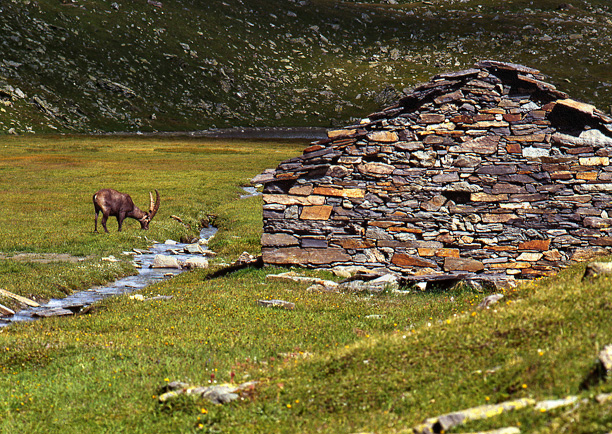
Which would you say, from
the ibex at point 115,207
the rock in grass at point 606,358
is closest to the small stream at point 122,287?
the ibex at point 115,207

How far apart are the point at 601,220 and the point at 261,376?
1312 centimetres

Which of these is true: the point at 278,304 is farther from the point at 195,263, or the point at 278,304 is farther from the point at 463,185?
the point at 195,263

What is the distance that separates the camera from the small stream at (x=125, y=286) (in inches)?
663

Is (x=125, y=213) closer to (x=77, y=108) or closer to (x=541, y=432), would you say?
(x=541, y=432)

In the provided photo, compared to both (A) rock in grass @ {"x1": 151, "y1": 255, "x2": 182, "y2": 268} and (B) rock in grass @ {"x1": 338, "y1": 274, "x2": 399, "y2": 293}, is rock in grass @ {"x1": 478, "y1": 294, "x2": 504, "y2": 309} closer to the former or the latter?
(B) rock in grass @ {"x1": 338, "y1": 274, "x2": 399, "y2": 293}

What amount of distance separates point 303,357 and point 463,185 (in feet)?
33.2

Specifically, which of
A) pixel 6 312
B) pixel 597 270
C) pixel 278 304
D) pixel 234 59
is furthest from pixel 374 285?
pixel 234 59

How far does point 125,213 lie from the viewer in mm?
31000

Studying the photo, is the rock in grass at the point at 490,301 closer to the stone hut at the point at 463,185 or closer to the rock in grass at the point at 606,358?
the rock in grass at the point at 606,358

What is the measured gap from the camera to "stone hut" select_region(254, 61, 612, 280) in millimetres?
18344

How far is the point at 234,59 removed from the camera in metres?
167

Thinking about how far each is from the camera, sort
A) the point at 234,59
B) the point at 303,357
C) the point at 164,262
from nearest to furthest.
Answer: the point at 303,357, the point at 164,262, the point at 234,59

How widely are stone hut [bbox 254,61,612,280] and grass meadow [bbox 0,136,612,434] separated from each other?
2003 mm

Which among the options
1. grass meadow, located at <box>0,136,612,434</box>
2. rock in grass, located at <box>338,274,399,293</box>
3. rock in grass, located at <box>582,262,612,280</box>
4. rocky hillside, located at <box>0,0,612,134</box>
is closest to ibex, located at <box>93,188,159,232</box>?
grass meadow, located at <box>0,136,612,434</box>
